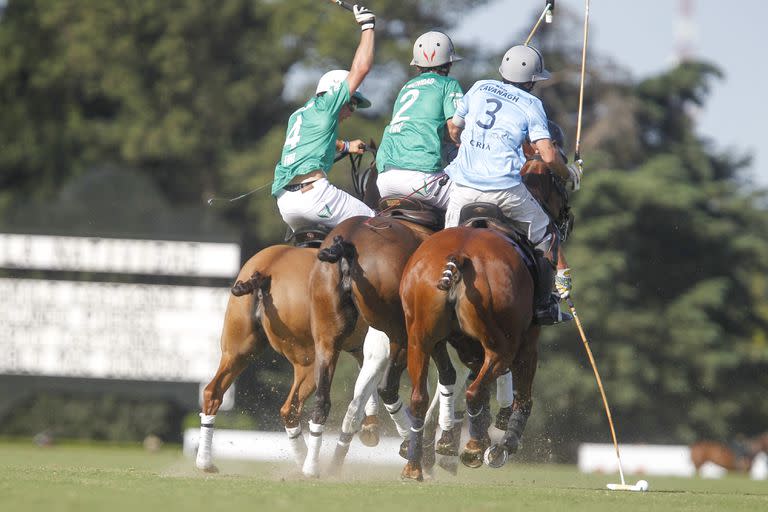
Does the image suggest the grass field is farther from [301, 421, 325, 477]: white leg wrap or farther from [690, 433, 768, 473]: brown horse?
[690, 433, 768, 473]: brown horse

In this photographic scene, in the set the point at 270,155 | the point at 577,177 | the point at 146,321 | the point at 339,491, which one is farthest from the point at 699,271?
the point at 339,491

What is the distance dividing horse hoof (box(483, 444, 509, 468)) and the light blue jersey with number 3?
182cm

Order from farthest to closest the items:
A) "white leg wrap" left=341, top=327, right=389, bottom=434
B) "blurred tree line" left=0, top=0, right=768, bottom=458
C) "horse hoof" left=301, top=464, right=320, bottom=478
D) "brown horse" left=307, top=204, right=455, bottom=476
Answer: "blurred tree line" left=0, top=0, right=768, bottom=458
"white leg wrap" left=341, top=327, right=389, bottom=434
"horse hoof" left=301, top=464, right=320, bottom=478
"brown horse" left=307, top=204, right=455, bottom=476

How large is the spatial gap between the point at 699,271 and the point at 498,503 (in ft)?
89.0

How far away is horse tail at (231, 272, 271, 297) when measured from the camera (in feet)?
34.7

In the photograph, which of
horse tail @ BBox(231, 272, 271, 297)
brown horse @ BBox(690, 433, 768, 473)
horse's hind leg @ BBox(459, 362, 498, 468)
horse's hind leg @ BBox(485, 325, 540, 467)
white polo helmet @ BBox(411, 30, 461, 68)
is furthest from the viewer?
brown horse @ BBox(690, 433, 768, 473)

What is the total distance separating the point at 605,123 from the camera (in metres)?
33.9

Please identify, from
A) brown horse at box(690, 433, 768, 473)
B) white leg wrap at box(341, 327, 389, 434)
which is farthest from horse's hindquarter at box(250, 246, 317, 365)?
brown horse at box(690, 433, 768, 473)

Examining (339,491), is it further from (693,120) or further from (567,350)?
(693,120)

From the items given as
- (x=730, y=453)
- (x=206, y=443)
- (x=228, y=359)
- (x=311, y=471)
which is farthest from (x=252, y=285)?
(x=730, y=453)

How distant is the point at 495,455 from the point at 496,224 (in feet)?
5.22

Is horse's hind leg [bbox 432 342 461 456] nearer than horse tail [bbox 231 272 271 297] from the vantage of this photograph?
Yes

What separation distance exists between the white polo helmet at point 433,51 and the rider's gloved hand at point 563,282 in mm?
1878

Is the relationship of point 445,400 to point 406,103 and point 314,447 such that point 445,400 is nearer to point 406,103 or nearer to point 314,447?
point 314,447
